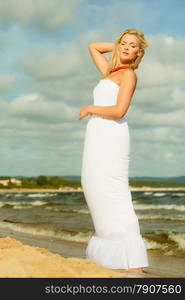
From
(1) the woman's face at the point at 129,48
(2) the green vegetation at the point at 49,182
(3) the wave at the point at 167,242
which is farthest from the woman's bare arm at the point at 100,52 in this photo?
(2) the green vegetation at the point at 49,182

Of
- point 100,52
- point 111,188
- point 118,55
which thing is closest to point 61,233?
point 100,52

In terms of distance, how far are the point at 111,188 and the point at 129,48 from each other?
1330mm

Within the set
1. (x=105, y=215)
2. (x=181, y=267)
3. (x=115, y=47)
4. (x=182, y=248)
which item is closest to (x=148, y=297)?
(x=105, y=215)

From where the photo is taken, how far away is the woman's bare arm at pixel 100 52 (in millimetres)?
5137

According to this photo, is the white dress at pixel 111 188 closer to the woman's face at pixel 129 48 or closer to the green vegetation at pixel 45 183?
the woman's face at pixel 129 48

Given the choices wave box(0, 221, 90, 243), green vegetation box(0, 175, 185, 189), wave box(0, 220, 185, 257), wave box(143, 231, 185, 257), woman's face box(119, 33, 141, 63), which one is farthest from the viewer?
green vegetation box(0, 175, 185, 189)

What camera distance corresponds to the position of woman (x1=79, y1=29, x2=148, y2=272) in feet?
15.3

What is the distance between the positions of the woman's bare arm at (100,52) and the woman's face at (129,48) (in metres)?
0.27

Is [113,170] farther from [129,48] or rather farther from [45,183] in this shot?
[45,183]

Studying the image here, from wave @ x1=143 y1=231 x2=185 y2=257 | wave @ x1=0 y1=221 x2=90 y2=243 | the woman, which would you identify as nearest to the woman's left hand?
the woman

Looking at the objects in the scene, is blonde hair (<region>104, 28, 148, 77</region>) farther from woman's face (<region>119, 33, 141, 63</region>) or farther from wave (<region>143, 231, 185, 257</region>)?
wave (<region>143, 231, 185, 257</region>)

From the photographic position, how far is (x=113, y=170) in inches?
184

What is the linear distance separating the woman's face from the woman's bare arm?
268 millimetres

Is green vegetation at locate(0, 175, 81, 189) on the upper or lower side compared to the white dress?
lower
